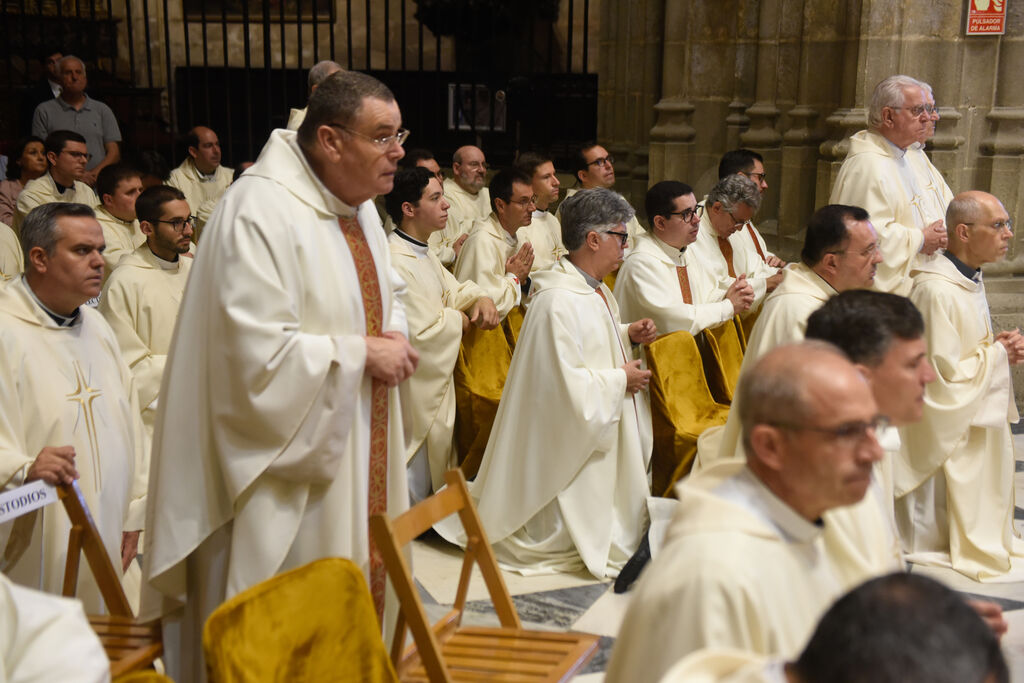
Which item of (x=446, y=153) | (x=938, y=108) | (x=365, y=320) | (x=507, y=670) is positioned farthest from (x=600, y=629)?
(x=446, y=153)

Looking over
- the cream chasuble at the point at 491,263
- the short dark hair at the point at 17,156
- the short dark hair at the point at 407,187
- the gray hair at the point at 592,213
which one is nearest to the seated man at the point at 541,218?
the cream chasuble at the point at 491,263

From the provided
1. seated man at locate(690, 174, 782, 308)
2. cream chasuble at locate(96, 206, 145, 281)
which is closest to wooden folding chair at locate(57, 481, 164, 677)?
cream chasuble at locate(96, 206, 145, 281)

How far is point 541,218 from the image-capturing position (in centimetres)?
776

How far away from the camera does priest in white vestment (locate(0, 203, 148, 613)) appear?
3467 millimetres

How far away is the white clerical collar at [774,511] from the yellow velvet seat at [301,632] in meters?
0.93

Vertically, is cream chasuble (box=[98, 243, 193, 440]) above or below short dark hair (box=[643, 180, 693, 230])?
below

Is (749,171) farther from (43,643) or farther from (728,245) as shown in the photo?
(43,643)

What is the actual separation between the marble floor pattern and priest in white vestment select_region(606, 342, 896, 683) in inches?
76.1

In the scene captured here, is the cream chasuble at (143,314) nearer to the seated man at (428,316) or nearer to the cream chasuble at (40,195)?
the seated man at (428,316)

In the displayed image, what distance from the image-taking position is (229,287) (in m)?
2.93

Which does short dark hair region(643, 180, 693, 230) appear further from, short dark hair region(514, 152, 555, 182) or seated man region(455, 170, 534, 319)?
short dark hair region(514, 152, 555, 182)

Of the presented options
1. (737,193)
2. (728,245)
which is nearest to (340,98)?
(737,193)

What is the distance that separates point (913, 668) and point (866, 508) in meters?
1.25

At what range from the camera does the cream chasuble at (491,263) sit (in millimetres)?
5988
